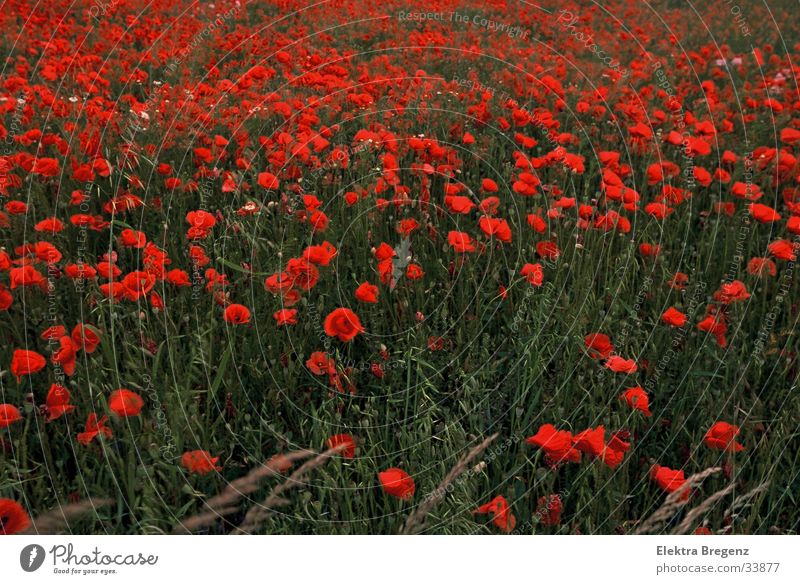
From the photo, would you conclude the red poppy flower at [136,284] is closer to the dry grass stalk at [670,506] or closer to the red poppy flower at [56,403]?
the red poppy flower at [56,403]

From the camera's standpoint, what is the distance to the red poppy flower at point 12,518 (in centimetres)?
171

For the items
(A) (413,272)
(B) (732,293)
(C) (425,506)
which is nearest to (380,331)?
(A) (413,272)

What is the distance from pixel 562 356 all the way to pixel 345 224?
972 mm

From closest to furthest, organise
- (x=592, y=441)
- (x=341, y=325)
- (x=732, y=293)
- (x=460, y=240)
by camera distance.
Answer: (x=592, y=441) < (x=341, y=325) < (x=732, y=293) < (x=460, y=240)

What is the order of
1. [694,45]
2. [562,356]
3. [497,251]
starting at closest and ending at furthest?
[562,356] → [497,251] → [694,45]

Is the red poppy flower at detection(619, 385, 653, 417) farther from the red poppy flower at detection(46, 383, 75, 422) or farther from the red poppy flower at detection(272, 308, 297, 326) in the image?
the red poppy flower at detection(46, 383, 75, 422)

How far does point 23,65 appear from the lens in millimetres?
4176

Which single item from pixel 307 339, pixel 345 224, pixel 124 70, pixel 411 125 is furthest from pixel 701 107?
pixel 124 70

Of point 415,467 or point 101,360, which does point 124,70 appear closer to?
point 101,360

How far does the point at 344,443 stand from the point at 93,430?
0.62 meters

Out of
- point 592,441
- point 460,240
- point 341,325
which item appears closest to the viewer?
point 592,441

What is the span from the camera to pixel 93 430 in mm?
1794

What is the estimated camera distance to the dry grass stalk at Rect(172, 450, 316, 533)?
69.1 inches
